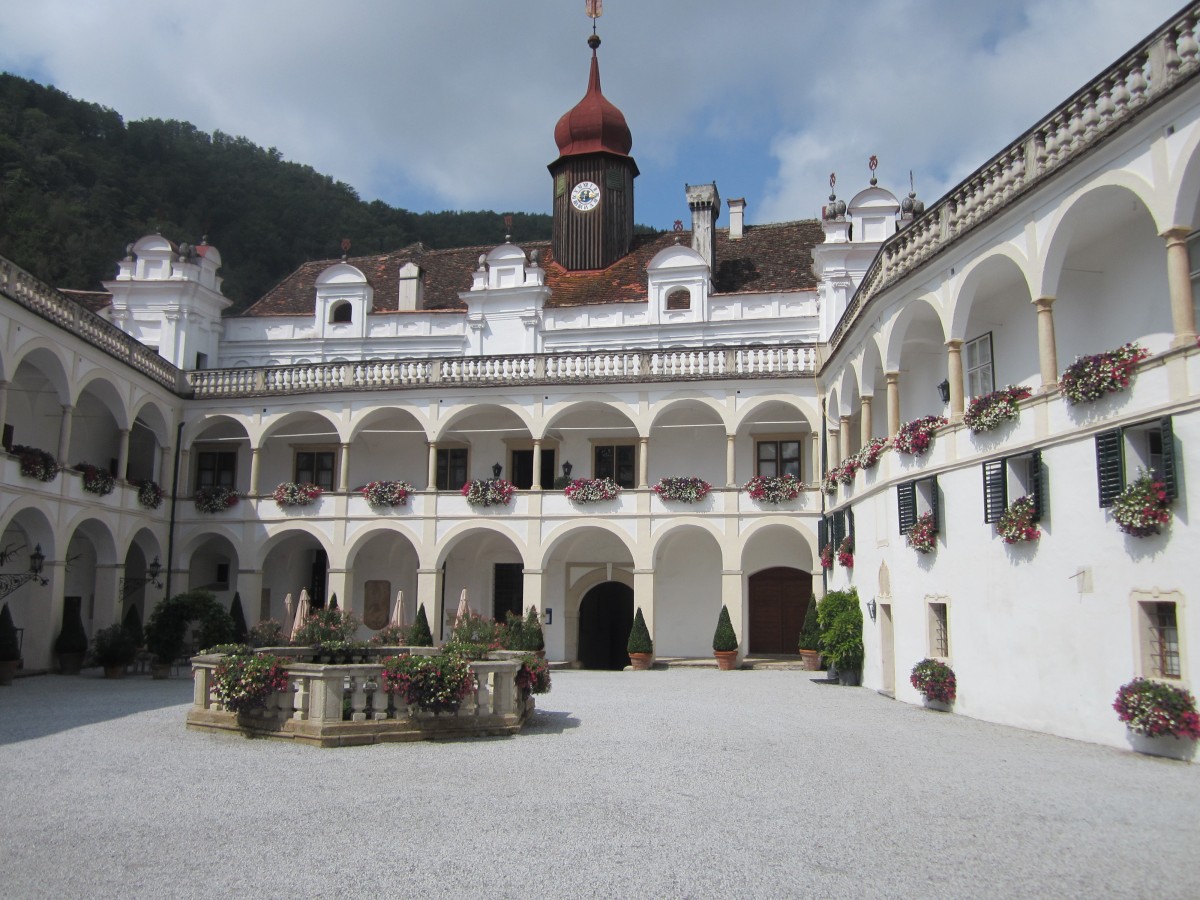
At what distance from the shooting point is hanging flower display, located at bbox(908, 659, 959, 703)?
663 inches

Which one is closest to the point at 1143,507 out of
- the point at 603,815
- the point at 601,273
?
the point at 603,815

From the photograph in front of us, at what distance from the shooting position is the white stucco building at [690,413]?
13406 millimetres

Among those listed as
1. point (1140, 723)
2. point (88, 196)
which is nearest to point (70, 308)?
point (1140, 723)

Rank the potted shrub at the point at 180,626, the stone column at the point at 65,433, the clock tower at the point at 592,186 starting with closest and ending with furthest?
1. the potted shrub at the point at 180,626
2. the stone column at the point at 65,433
3. the clock tower at the point at 592,186

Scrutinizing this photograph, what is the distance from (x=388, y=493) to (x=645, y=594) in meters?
7.87

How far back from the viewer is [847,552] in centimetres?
2362

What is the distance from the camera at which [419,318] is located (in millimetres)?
35188

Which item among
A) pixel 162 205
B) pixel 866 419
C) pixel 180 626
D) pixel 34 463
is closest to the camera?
pixel 866 419

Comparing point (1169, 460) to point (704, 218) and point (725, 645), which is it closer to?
point (725, 645)

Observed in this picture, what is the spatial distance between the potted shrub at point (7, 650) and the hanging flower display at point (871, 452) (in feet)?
59.4

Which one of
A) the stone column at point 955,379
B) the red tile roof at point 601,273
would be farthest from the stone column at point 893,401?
the red tile roof at point 601,273

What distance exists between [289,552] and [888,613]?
2009cm

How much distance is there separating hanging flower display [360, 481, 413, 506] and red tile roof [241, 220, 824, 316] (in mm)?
7814

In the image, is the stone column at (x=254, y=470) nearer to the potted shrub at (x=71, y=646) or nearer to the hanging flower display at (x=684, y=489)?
the potted shrub at (x=71, y=646)
